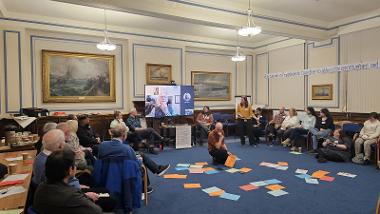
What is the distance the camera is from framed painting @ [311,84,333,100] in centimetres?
799

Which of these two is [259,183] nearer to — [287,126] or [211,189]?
[211,189]

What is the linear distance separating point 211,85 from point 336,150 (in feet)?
16.6

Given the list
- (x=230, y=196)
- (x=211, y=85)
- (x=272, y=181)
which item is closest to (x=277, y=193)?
(x=272, y=181)

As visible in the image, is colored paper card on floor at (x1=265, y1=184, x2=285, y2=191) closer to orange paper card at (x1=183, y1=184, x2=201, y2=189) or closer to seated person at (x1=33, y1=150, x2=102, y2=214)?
orange paper card at (x1=183, y1=184, x2=201, y2=189)

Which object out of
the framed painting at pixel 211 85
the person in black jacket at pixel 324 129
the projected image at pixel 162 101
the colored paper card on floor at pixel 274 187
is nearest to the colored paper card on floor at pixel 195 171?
the colored paper card on floor at pixel 274 187

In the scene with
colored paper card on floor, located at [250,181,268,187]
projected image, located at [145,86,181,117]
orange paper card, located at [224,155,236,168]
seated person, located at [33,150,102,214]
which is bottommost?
colored paper card on floor, located at [250,181,268,187]

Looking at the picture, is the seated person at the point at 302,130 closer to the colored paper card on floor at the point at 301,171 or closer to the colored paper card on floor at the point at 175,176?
the colored paper card on floor at the point at 301,171

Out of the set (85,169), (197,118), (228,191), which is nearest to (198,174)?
(228,191)

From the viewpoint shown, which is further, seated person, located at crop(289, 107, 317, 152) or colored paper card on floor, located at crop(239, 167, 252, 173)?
seated person, located at crop(289, 107, 317, 152)

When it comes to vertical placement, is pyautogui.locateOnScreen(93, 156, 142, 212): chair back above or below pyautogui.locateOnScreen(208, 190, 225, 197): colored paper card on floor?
above

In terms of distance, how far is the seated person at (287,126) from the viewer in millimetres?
7797

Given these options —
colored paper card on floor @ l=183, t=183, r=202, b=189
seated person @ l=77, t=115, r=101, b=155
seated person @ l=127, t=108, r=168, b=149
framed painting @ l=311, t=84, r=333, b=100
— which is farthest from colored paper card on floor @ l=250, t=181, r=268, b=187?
framed painting @ l=311, t=84, r=333, b=100

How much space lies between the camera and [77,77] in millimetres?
7723

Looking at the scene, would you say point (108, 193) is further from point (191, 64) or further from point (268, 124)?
point (191, 64)
